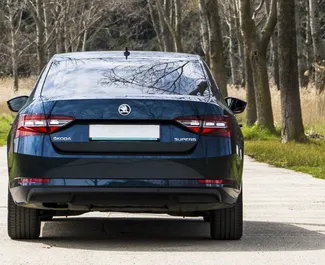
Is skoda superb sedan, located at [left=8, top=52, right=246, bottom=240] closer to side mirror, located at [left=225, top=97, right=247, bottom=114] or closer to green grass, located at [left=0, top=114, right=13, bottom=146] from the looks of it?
side mirror, located at [left=225, top=97, right=247, bottom=114]

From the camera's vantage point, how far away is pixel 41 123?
8.47m

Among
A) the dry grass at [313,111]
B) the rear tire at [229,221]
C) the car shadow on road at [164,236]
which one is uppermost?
the rear tire at [229,221]

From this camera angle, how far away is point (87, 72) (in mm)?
9141

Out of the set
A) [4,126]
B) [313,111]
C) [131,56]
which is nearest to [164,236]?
[131,56]

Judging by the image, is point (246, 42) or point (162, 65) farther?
point (246, 42)

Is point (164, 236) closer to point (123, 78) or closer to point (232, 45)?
point (123, 78)

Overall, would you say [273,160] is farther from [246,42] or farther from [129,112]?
[129,112]

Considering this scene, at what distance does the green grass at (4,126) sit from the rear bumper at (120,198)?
734 inches

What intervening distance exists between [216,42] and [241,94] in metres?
14.2

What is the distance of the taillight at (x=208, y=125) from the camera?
27.8ft

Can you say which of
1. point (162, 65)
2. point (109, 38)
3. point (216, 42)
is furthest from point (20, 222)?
point (109, 38)

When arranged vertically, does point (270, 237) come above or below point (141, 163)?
below

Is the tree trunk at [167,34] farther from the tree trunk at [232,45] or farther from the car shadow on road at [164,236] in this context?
the car shadow on road at [164,236]

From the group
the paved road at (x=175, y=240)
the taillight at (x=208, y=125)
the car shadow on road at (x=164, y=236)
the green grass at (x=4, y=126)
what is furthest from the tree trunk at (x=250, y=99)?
the taillight at (x=208, y=125)
